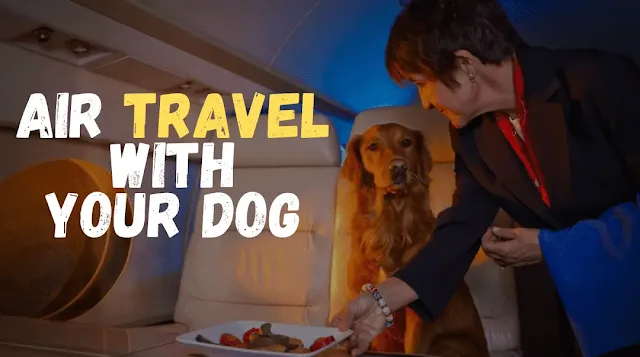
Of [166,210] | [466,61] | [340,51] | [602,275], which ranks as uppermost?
[340,51]

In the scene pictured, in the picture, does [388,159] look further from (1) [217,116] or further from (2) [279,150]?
(1) [217,116]

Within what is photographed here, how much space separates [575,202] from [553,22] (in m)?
0.38

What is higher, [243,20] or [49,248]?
[243,20]

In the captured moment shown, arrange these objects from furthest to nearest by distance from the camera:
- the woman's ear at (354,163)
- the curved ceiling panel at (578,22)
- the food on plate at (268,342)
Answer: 1. the woman's ear at (354,163)
2. the curved ceiling panel at (578,22)
3. the food on plate at (268,342)

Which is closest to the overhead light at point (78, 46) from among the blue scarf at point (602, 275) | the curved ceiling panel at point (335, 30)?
the curved ceiling panel at point (335, 30)

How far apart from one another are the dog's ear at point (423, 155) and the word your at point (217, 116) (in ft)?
0.63

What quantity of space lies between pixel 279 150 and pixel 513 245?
58 centimetres

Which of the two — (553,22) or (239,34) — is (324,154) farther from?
(553,22)

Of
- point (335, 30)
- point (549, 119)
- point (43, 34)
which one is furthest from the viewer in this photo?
point (335, 30)

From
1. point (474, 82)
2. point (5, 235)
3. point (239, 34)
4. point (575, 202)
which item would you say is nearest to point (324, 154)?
point (239, 34)

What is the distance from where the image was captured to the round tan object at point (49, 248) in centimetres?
127

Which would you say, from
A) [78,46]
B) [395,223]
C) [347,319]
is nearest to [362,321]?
[347,319]

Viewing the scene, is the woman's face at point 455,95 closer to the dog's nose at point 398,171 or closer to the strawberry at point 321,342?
the dog's nose at point 398,171

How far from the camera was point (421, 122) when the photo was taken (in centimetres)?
123
